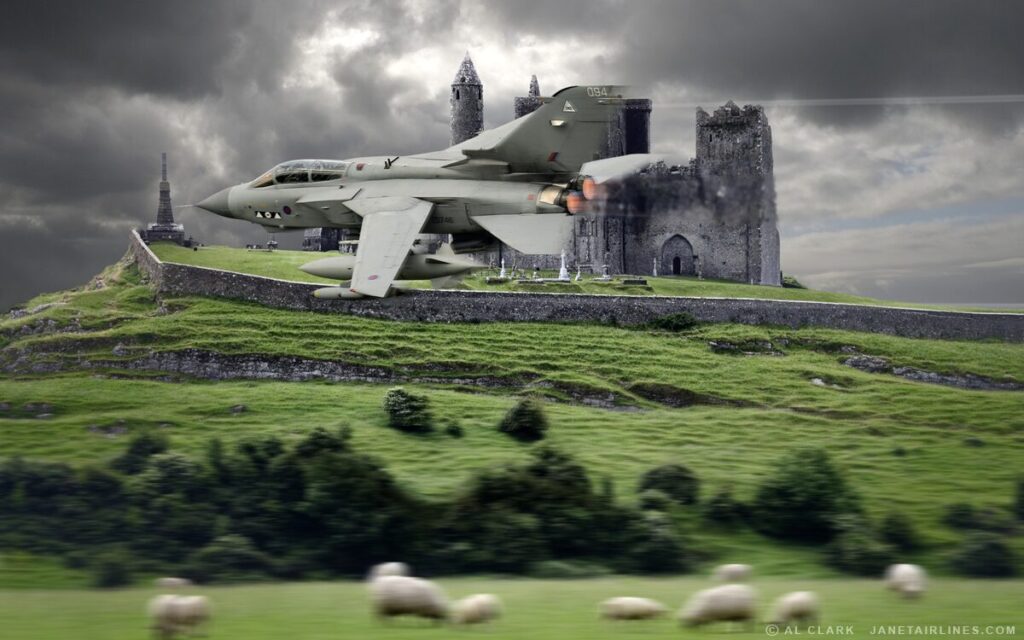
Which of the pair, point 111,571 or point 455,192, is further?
point 111,571

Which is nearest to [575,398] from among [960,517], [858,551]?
[960,517]

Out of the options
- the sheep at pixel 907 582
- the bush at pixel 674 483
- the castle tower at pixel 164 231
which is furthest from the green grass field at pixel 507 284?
the sheep at pixel 907 582

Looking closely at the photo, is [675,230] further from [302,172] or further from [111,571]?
[111,571]

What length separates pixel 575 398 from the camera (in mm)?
53875

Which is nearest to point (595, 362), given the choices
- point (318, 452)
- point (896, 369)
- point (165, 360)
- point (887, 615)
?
point (896, 369)

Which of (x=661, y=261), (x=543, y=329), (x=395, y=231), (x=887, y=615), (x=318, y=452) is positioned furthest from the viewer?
(x=661, y=261)

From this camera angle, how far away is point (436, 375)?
54750mm

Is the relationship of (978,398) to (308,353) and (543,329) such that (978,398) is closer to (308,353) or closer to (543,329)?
(543,329)

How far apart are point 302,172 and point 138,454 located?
12025 millimetres

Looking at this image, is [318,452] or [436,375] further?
[436,375]

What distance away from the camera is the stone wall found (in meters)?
62.6

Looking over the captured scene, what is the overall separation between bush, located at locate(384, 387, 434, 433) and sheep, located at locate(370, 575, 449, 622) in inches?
1034

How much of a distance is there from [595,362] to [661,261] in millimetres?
43200

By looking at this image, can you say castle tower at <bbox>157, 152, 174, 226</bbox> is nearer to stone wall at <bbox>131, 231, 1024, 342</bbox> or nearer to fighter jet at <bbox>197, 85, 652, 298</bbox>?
stone wall at <bbox>131, 231, 1024, 342</bbox>
